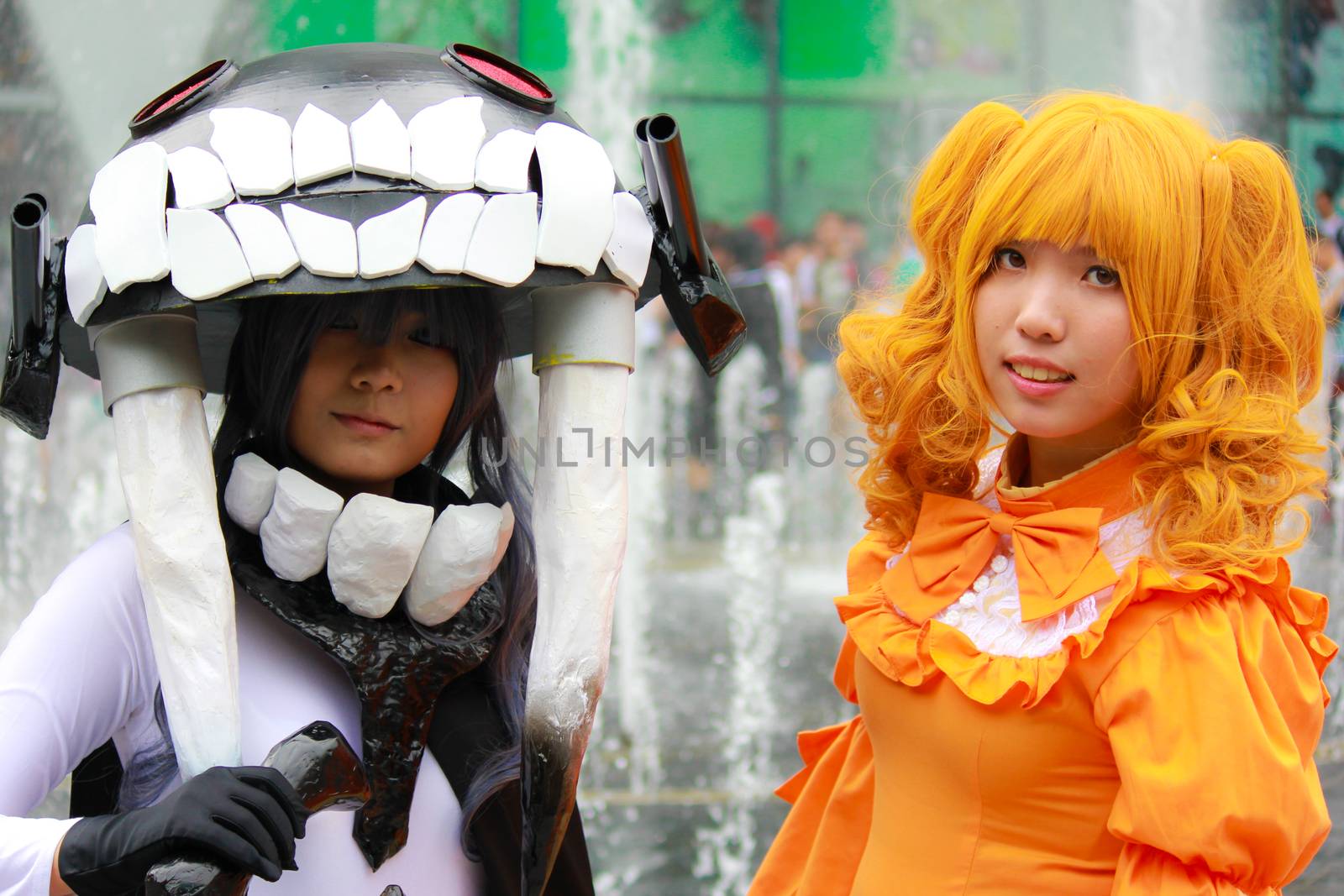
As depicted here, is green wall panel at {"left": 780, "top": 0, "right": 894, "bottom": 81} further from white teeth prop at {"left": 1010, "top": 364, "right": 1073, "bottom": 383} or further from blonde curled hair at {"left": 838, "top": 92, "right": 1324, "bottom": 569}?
white teeth prop at {"left": 1010, "top": 364, "right": 1073, "bottom": 383}

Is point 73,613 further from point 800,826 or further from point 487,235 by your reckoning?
point 800,826

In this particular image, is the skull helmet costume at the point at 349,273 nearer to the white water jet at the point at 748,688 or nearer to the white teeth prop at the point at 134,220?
the white teeth prop at the point at 134,220

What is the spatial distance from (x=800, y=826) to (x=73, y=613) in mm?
928

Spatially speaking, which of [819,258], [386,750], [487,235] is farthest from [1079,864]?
[819,258]

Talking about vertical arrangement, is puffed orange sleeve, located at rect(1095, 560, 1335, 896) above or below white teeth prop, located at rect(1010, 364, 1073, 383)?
below

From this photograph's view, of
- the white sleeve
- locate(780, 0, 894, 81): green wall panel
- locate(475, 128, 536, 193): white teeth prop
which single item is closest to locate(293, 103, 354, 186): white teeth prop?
locate(475, 128, 536, 193): white teeth prop

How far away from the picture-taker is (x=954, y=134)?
1663 mm

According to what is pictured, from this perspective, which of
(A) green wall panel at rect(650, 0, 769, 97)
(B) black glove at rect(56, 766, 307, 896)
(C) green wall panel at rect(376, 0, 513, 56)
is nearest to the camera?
(B) black glove at rect(56, 766, 307, 896)

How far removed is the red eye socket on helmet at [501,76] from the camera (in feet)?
4.89

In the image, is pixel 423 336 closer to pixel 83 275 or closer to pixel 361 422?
pixel 361 422

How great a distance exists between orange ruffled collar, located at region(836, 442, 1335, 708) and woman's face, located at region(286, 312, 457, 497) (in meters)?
Answer: 0.56

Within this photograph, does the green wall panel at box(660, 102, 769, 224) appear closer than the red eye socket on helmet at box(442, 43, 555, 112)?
No

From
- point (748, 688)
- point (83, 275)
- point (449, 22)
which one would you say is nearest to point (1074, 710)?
point (83, 275)

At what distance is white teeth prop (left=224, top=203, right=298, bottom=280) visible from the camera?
4.24 feet
